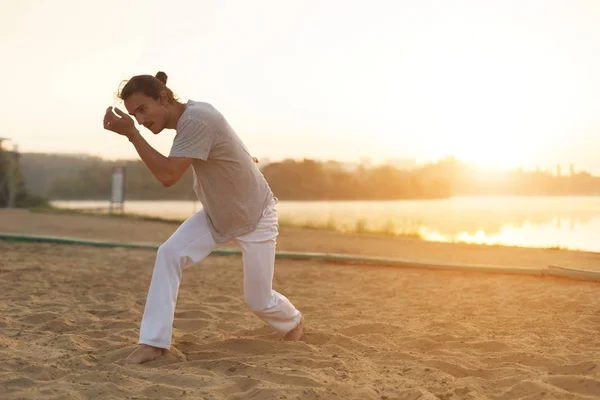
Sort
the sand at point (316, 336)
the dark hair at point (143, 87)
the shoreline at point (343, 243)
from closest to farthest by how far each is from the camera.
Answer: the sand at point (316, 336), the dark hair at point (143, 87), the shoreline at point (343, 243)

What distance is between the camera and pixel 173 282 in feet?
12.4

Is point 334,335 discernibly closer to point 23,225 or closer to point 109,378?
point 109,378

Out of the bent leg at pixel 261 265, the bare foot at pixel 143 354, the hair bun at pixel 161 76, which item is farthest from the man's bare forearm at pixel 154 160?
the bare foot at pixel 143 354

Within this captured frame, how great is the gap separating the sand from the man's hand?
1.33 metres

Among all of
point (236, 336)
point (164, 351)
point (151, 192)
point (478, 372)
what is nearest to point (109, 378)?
point (164, 351)

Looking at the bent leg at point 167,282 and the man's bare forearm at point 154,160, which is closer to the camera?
the man's bare forearm at point 154,160

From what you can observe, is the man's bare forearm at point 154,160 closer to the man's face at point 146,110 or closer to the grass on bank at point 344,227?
the man's face at point 146,110

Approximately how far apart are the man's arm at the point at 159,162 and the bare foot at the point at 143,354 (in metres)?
1.00

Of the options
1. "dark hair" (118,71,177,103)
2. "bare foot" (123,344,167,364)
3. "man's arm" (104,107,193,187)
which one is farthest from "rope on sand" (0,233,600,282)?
"dark hair" (118,71,177,103)

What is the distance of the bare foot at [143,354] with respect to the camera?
366cm

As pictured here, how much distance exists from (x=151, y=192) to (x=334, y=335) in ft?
110

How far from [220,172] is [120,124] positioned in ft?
2.10

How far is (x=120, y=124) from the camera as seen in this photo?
3529mm

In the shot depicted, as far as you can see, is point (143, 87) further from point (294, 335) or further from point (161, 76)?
point (294, 335)
